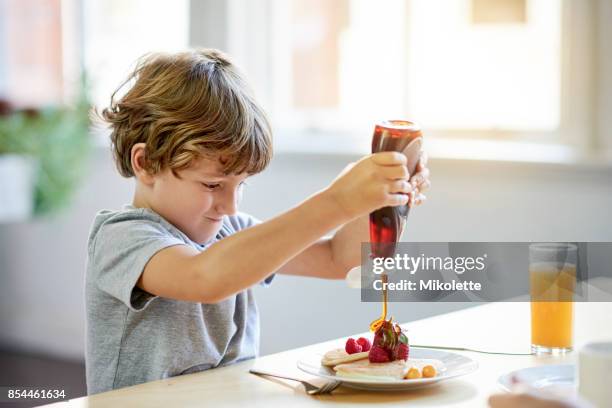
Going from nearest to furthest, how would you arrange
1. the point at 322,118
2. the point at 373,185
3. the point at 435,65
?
the point at 373,185 → the point at 435,65 → the point at 322,118

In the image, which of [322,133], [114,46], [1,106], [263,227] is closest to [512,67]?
[322,133]

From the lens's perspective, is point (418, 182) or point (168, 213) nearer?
point (418, 182)

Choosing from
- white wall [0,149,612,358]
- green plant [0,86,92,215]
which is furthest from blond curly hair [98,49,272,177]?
green plant [0,86,92,215]

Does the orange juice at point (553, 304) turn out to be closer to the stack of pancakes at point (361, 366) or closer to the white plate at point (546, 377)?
the white plate at point (546, 377)

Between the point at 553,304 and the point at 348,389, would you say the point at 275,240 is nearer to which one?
the point at 348,389

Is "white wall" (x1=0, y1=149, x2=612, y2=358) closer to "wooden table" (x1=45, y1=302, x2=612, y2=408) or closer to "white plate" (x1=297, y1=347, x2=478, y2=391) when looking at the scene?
"wooden table" (x1=45, y1=302, x2=612, y2=408)

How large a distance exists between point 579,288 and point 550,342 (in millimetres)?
99

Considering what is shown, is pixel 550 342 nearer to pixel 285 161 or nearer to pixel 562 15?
pixel 562 15

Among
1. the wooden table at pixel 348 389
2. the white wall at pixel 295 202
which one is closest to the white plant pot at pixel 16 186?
the white wall at pixel 295 202

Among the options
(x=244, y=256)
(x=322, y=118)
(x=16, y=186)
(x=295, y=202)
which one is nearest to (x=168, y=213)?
(x=244, y=256)

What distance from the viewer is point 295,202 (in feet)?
8.80

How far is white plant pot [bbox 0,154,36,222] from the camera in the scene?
10.9 ft

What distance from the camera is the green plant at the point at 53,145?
134 inches

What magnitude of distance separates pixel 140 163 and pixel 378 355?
1.55ft
